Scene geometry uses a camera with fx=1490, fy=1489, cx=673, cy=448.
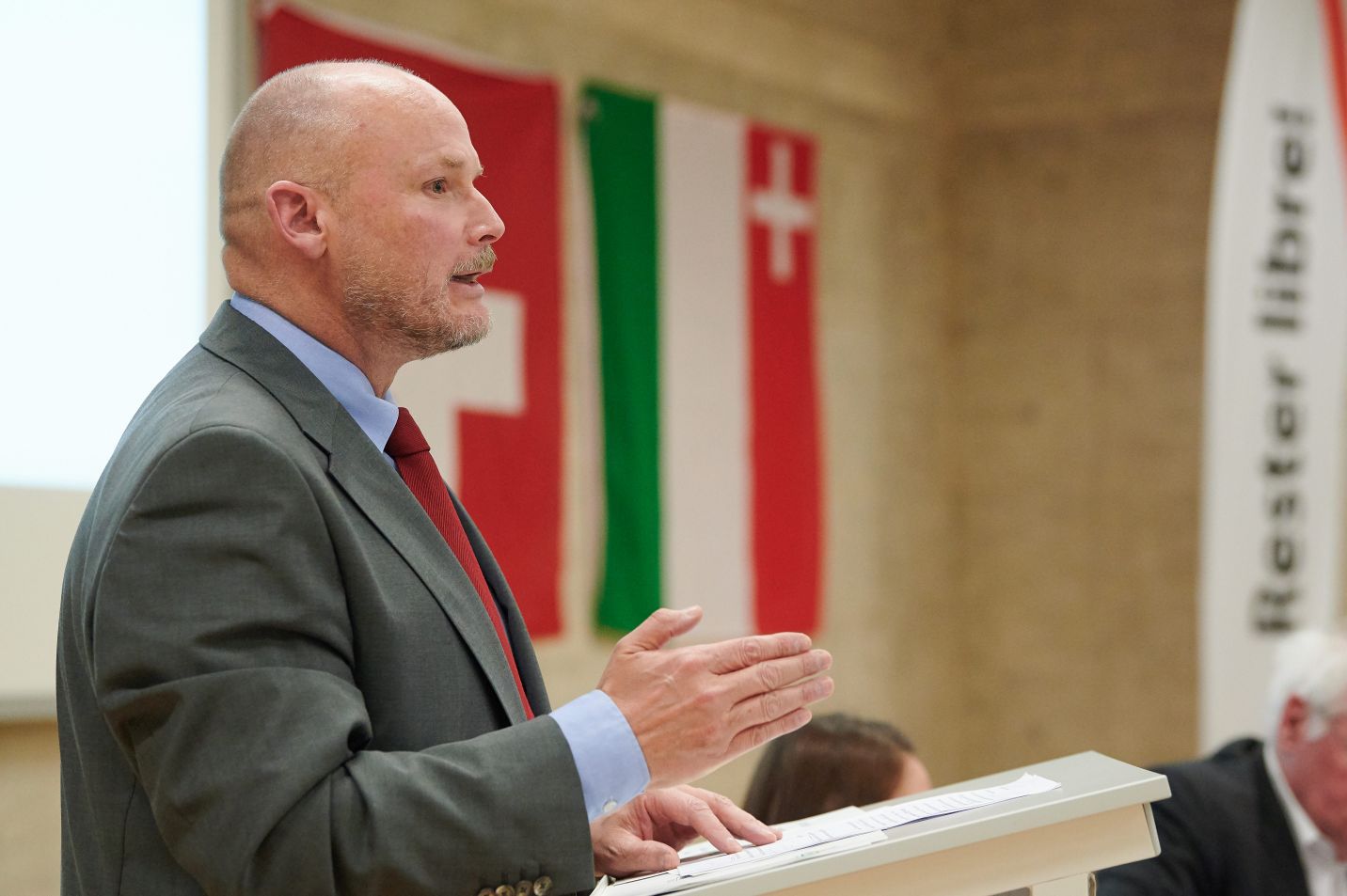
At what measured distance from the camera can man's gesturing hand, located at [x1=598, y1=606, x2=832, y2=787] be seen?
138cm

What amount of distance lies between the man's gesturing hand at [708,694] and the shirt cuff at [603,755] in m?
0.01

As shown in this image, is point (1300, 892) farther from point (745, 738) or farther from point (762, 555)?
point (762, 555)

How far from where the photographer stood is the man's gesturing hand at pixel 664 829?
1.50 metres

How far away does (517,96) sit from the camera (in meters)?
4.99

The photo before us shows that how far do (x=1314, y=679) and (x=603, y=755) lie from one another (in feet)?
7.78

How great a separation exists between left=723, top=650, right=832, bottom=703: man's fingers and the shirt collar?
1.52 ft

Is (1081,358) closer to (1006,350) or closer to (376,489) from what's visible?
(1006,350)

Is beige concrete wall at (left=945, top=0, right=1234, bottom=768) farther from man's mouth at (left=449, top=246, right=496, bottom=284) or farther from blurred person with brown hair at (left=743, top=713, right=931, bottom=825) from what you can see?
man's mouth at (left=449, top=246, right=496, bottom=284)

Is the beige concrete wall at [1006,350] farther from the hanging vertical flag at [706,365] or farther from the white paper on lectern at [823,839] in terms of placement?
the white paper on lectern at [823,839]

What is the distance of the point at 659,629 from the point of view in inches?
56.8

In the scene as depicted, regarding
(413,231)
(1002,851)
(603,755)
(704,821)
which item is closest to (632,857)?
(704,821)

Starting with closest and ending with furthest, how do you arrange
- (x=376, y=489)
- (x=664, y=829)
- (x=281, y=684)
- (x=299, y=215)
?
1. (x=281, y=684)
2. (x=376, y=489)
3. (x=299, y=215)
4. (x=664, y=829)

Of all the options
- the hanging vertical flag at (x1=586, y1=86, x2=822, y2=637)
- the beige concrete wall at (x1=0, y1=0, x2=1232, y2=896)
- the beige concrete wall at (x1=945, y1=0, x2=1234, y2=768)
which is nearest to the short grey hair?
the hanging vertical flag at (x1=586, y1=86, x2=822, y2=637)

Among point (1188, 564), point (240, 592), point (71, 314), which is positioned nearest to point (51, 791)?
point (71, 314)
